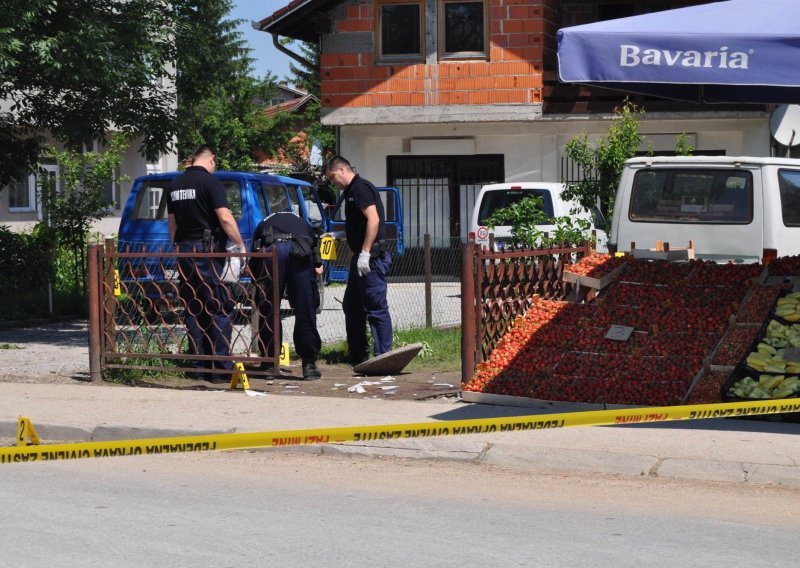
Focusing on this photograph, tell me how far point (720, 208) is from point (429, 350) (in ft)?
11.2

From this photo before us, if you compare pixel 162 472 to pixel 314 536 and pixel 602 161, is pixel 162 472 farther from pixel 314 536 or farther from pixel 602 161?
pixel 602 161

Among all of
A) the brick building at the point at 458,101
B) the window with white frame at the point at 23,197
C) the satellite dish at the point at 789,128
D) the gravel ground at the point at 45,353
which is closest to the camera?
the gravel ground at the point at 45,353

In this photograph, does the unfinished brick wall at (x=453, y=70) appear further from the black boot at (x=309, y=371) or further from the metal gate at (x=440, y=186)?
the black boot at (x=309, y=371)

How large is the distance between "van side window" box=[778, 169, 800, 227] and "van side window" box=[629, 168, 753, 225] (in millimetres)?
402

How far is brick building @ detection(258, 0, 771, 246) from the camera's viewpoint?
24672 mm

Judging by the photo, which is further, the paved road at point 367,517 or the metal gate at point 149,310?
the metal gate at point 149,310

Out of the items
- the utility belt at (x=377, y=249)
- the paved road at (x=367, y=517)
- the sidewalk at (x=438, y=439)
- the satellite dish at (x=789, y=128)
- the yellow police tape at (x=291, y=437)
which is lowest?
the paved road at (x=367, y=517)

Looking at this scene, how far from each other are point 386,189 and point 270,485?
1600 centimetres

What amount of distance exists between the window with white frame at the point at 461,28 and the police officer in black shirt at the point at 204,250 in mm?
14804

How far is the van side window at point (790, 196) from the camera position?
13031 millimetres

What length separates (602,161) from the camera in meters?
17.0

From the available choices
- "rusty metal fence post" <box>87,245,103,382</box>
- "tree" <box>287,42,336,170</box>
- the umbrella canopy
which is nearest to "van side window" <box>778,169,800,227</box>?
the umbrella canopy

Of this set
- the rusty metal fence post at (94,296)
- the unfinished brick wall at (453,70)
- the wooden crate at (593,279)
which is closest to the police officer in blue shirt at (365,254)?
the wooden crate at (593,279)

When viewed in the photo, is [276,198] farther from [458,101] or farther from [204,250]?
[458,101]
